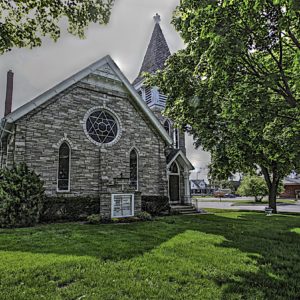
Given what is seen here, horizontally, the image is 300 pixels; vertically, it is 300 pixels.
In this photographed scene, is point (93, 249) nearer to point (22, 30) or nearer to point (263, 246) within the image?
point (263, 246)

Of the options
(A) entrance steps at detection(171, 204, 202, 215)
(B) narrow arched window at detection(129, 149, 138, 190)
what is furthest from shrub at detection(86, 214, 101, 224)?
(A) entrance steps at detection(171, 204, 202, 215)

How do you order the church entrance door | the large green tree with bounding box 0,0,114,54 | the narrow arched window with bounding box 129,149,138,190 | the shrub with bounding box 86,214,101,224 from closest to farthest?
the large green tree with bounding box 0,0,114,54 → the shrub with bounding box 86,214,101,224 → the narrow arched window with bounding box 129,149,138,190 → the church entrance door

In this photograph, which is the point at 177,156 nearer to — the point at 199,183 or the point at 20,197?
the point at 20,197

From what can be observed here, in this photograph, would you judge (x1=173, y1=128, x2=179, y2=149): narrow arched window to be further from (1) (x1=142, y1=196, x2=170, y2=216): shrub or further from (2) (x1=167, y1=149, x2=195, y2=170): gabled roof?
(1) (x1=142, y1=196, x2=170, y2=216): shrub

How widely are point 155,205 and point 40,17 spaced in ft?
36.0

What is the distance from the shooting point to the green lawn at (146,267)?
12.2ft

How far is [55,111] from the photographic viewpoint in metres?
12.2

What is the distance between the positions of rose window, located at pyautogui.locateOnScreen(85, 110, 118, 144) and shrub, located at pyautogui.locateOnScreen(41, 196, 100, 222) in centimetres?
318

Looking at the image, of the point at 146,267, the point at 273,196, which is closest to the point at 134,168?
the point at 146,267

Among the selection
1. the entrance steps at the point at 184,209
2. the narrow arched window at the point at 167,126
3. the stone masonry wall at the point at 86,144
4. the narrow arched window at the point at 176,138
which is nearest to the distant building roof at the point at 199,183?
the narrow arched window at the point at 176,138

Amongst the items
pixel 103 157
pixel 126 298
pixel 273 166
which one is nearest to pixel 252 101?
pixel 126 298

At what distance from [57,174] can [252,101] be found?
9177 mm

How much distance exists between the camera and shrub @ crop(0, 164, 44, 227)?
943 cm

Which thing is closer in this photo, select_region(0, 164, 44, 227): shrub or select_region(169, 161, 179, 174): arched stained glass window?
select_region(0, 164, 44, 227): shrub
